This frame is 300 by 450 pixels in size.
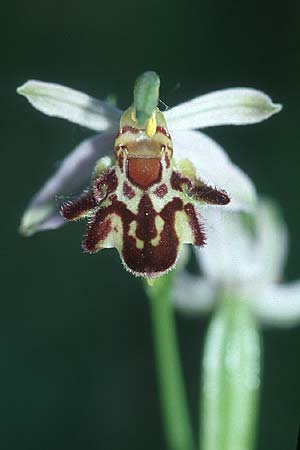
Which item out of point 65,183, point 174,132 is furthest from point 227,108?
point 65,183

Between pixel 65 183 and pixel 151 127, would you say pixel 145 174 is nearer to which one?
pixel 151 127

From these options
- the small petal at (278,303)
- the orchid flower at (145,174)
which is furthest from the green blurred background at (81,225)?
the orchid flower at (145,174)

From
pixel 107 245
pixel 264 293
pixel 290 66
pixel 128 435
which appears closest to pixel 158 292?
pixel 107 245

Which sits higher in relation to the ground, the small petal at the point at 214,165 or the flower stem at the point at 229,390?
the small petal at the point at 214,165

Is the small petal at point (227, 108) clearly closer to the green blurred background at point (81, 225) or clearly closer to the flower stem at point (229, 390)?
the flower stem at point (229, 390)

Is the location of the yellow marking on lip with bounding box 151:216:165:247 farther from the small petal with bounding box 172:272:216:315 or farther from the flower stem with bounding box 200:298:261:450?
the small petal with bounding box 172:272:216:315

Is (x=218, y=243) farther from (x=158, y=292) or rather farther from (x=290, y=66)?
(x=290, y=66)
